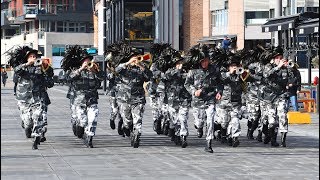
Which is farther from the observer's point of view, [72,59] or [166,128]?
[166,128]

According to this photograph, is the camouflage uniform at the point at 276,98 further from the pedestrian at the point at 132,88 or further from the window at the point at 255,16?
the window at the point at 255,16

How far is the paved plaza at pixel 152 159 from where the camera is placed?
13.6 meters

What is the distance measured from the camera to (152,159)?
16188 millimetres

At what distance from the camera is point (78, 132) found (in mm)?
20125

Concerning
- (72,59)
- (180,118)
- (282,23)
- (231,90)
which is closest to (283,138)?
(231,90)

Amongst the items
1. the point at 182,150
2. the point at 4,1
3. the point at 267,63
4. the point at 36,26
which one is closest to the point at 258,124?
the point at 267,63

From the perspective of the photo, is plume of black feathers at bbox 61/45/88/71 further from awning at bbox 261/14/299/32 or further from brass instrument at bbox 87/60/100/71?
awning at bbox 261/14/299/32

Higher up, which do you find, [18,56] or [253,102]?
[18,56]

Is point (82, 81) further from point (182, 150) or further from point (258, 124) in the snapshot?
point (258, 124)

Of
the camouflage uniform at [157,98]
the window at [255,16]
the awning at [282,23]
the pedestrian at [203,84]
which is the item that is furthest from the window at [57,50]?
the pedestrian at [203,84]

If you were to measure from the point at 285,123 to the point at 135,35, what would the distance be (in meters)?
60.9

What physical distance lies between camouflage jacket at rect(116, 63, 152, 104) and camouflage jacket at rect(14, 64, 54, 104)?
4.61 ft

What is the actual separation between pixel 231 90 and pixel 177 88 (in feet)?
3.64

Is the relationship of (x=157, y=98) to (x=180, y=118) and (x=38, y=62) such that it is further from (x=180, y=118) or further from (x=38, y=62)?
(x=38, y=62)
